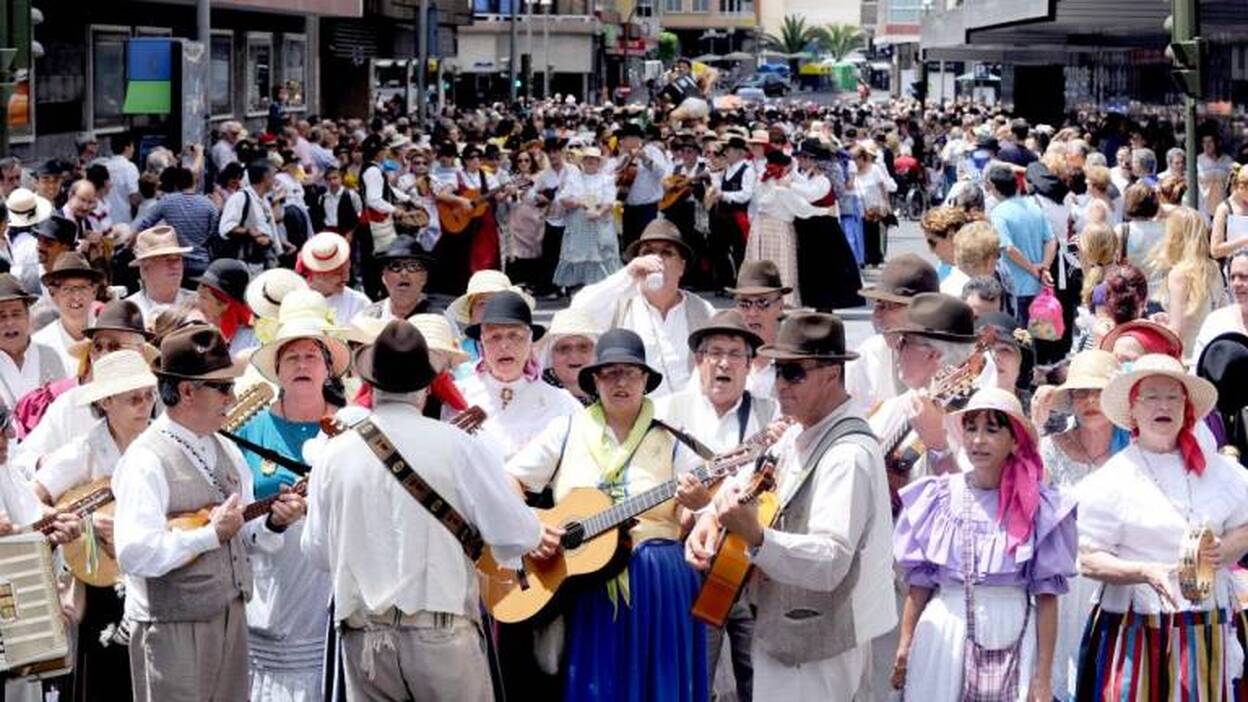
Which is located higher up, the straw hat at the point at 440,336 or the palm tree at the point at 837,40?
the palm tree at the point at 837,40

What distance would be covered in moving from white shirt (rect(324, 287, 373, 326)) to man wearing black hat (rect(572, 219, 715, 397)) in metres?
1.37

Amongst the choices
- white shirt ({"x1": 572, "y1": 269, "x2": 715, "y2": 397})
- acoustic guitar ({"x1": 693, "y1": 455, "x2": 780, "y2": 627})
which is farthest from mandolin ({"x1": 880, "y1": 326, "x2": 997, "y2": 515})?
white shirt ({"x1": 572, "y1": 269, "x2": 715, "y2": 397})

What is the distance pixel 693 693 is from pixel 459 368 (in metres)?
2.35

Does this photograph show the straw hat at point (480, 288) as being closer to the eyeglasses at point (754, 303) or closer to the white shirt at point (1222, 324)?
the eyeglasses at point (754, 303)

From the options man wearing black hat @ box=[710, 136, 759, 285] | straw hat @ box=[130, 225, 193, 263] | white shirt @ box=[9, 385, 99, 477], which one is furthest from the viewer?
man wearing black hat @ box=[710, 136, 759, 285]

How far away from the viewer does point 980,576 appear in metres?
6.73

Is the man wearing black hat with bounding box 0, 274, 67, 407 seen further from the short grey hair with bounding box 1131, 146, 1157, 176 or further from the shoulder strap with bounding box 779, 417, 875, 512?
the short grey hair with bounding box 1131, 146, 1157, 176

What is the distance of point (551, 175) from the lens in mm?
24156

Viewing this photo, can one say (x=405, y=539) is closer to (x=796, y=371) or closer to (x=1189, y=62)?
(x=796, y=371)

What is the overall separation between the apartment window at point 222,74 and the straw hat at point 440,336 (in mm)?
28887

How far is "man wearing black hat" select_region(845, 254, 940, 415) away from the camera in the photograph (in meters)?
8.87

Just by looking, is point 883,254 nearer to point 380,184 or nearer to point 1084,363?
point 380,184

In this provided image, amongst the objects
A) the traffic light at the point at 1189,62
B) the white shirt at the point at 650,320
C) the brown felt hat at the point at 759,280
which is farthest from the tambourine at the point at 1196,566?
the traffic light at the point at 1189,62

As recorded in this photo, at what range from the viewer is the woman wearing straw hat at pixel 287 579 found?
7680 millimetres
